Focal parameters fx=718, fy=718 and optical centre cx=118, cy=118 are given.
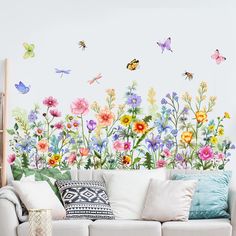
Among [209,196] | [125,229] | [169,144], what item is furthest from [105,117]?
[125,229]

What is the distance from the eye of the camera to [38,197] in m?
5.84

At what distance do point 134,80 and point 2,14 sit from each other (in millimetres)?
1379

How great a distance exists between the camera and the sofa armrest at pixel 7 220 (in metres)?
5.60

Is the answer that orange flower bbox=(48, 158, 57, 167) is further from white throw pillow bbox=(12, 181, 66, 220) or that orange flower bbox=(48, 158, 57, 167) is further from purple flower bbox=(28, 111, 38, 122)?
white throw pillow bbox=(12, 181, 66, 220)

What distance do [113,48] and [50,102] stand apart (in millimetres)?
772

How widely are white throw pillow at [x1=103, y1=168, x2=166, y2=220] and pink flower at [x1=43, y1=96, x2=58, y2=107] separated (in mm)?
870

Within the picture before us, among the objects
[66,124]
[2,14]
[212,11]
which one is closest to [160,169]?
[66,124]

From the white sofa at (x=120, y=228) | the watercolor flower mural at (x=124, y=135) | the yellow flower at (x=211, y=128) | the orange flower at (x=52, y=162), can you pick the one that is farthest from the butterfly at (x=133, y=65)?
the white sofa at (x=120, y=228)

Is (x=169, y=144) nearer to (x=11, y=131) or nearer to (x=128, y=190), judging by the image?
(x=128, y=190)

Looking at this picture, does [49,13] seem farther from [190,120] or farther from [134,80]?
[190,120]

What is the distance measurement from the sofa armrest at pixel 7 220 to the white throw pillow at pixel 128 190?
936 millimetres

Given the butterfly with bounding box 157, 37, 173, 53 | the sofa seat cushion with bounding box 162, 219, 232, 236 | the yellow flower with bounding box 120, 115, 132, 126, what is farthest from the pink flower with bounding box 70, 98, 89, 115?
the sofa seat cushion with bounding box 162, 219, 232, 236

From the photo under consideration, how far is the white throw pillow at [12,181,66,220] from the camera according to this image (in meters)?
5.80

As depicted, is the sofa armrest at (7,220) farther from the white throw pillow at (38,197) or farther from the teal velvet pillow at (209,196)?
the teal velvet pillow at (209,196)
